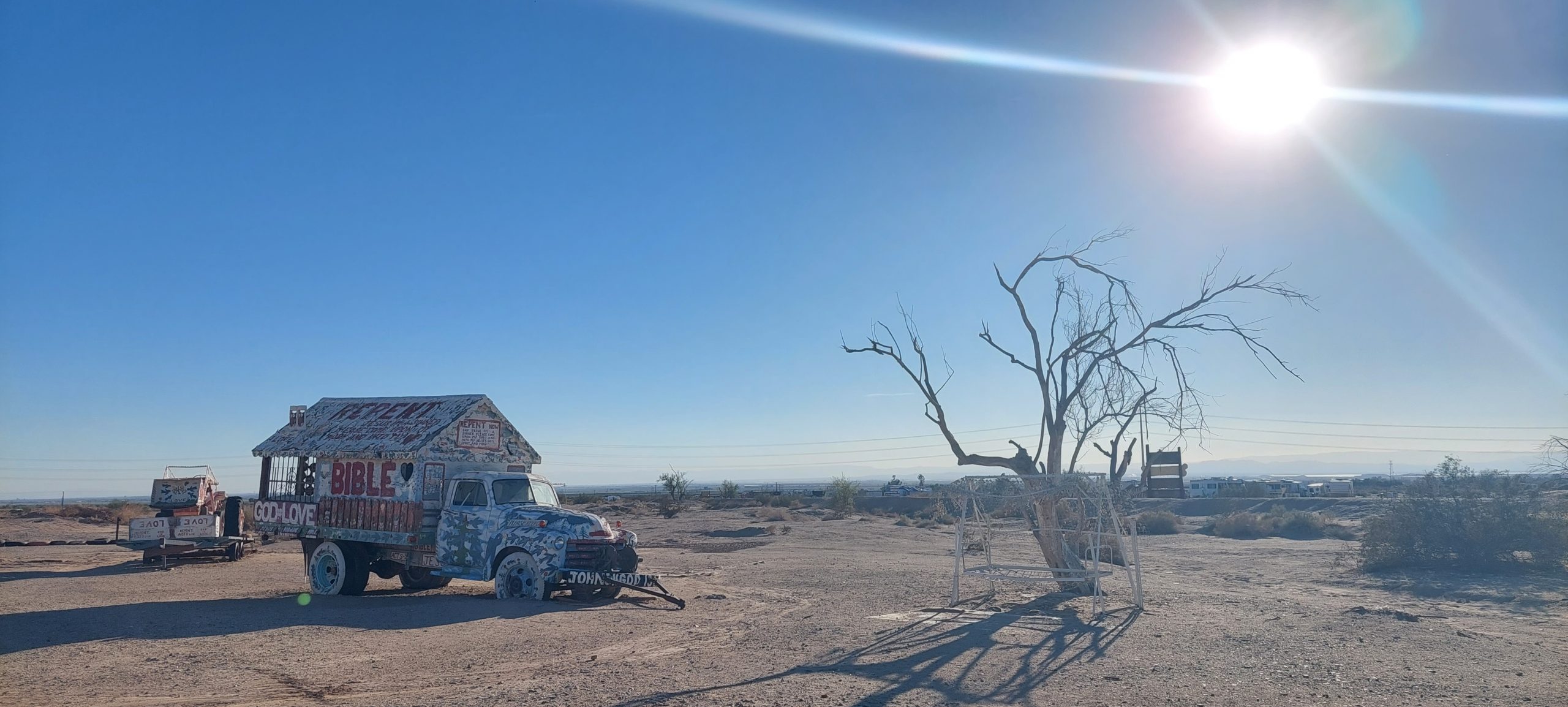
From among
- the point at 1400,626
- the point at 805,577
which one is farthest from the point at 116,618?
the point at 1400,626

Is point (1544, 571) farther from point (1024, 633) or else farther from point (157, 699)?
point (157, 699)

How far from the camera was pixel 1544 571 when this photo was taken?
2122 centimetres

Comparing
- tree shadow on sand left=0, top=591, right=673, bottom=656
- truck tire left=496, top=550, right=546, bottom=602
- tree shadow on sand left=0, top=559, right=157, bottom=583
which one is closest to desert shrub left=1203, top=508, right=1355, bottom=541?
tree shadow on sand left=0, top=591, right=673, bottom=656

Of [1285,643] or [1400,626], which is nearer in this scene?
[1285,643]

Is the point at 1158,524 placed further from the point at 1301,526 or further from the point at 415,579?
the point at 415,579

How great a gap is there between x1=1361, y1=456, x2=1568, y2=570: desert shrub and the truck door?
20820mm

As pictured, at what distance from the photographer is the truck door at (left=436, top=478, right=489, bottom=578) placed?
1712 centimetres

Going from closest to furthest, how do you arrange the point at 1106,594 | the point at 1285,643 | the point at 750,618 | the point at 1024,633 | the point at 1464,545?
the point at 1285,643, the point at 1024,633, the point at 750,618, the point at 1106,594, the point at 1464,545

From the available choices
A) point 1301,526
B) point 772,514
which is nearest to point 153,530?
point 772,514

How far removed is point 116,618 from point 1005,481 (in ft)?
47.4

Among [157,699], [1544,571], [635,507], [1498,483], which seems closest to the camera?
[157,699]

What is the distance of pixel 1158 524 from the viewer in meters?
43.2

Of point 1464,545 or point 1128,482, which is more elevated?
point 1128,482

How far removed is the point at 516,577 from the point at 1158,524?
113 feet
